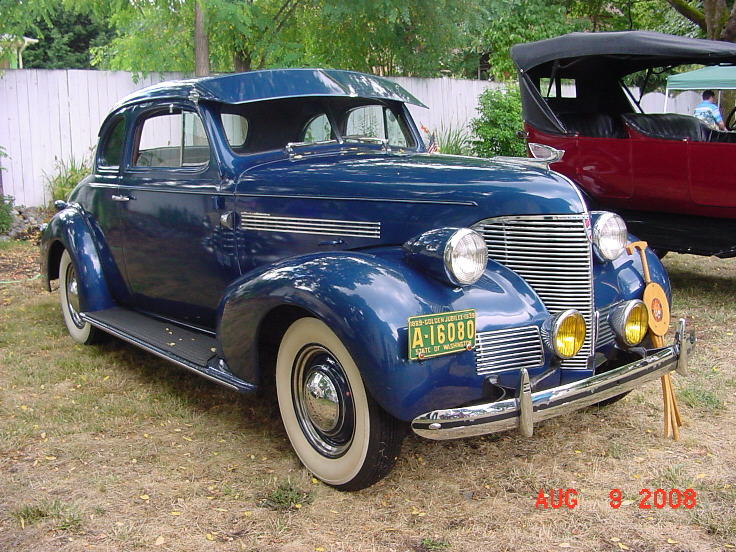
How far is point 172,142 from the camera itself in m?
4.51

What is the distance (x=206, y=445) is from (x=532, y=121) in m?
4.88

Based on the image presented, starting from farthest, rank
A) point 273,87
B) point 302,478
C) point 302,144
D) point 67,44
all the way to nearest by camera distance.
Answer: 1. point 67,44
2. point 302,144
3. point 273,87
4. point 302,478

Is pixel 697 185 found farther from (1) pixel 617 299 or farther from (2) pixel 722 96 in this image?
(2) pixel 722 96

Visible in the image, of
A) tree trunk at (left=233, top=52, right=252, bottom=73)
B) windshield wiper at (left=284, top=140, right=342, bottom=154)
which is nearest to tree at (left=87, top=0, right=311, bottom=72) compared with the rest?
tree trunk at (left=233, top=52, right=252, bottom=73)

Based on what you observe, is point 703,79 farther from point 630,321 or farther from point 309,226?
point 309,226

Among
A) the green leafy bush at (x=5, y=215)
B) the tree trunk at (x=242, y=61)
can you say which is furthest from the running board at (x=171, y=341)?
the tree trunk at (x=242, y=61)

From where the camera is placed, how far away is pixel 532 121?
7.28 m

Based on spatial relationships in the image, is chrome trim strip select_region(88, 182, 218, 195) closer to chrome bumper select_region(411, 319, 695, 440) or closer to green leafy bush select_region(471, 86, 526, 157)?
chrome bumper select_region(411, 319, 695, 440)

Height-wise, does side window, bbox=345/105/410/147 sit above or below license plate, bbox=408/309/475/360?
above

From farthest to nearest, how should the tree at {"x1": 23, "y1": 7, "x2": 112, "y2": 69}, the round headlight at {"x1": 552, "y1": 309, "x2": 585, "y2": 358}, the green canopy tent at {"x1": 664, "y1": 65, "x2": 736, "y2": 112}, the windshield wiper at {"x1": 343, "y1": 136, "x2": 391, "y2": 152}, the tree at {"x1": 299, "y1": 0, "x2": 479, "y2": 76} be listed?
1. the tree at {"x1": 23, "y1": 7, "x2": 112, "y2": 69}
2. the green canopy tent at {"x1": 664, "y1": 65, "x2": 736, "y2": 112}
3. the tree at {"x1": 299, "y1": 0, "x2": 479, "y2": 76}
4. the windshield wiper at {"x1": 343, "y1": 136, "x2": 391, "y2": 152}
5. the round headlight at {"x1": 552, "y1": 309, "x2": 585, "y2": 358}

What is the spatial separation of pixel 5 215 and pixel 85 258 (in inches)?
211

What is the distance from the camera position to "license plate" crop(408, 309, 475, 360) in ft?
9.25

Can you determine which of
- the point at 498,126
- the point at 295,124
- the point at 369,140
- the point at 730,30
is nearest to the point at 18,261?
the point at 295,124

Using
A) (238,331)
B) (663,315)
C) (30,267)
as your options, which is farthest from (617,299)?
(30,267)
